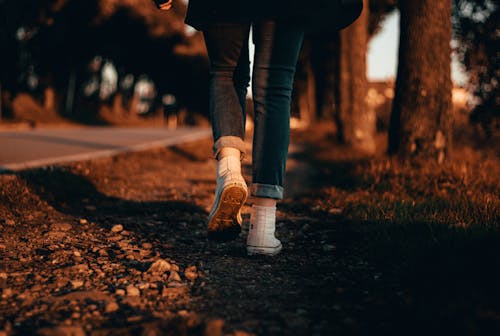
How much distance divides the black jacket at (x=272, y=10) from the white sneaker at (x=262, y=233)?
0.90 m

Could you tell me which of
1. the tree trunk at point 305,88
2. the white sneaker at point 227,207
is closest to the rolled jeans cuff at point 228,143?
the white sneaker at point 227,207

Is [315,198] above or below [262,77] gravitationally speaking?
below

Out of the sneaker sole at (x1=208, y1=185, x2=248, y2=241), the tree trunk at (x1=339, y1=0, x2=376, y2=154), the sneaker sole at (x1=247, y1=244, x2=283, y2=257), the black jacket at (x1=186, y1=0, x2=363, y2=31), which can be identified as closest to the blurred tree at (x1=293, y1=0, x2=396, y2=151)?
the tree trunk at (x1=339, y1=0, x2=376, y2=154)

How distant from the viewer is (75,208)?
3.53 m

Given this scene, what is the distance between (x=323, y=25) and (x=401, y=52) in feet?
10.4

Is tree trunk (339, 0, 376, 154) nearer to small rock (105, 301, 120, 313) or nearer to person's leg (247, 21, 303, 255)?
person's leg (247, 21, 303, 255)

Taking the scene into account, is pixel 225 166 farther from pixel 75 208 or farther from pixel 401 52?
pixel 401 52

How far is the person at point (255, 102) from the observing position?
2326mm

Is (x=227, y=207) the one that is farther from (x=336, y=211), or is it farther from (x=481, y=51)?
(x=481, y=51)

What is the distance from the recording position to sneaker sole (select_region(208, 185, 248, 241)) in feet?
7.44

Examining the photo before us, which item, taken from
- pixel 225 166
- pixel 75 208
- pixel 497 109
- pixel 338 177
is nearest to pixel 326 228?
pixel 225 166

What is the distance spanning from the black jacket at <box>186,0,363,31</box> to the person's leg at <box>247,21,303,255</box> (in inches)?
2.9

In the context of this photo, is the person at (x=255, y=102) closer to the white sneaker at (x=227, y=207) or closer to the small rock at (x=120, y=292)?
the white sneaker at (x=227, y=207)

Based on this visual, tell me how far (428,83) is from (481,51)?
292 centimetres
